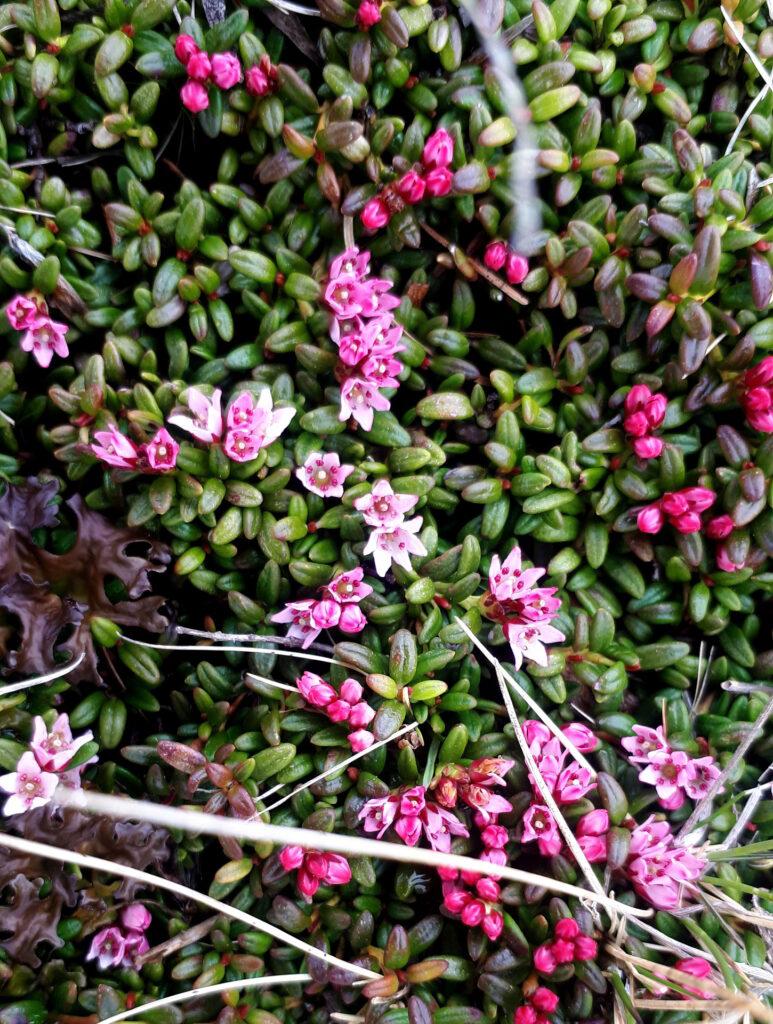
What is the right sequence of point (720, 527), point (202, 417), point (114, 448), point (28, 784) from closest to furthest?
point (28, 784) < point (114, 448) < point (202, 417) < point (720, 527)

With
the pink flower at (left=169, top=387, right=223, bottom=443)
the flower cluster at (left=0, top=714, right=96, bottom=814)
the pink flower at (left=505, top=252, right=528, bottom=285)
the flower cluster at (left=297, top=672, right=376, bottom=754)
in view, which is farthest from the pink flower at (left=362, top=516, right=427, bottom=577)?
the flower cluster at (left=0, top=714, right=96, bottom=814)

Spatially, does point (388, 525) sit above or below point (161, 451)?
below

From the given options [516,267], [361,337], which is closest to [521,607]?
[361,337]

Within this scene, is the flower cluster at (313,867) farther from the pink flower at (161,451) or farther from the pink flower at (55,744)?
the pink flower at (161,451)

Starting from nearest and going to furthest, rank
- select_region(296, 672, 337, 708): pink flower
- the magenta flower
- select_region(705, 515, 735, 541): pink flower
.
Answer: the magenta flower → select_region(296, 672, 337, 708): pink flower → select_region(705, 515, 735, 541): pink flower

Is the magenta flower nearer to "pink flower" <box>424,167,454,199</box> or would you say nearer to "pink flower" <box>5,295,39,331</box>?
"pink flower" <box>5,295,39,331</box>

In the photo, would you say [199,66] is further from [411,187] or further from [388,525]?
[388,525]

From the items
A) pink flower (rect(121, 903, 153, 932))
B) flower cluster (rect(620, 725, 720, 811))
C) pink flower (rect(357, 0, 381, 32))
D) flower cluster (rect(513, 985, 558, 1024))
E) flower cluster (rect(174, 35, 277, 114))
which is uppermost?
pink flower (rect(357, 0, 381, 32))
